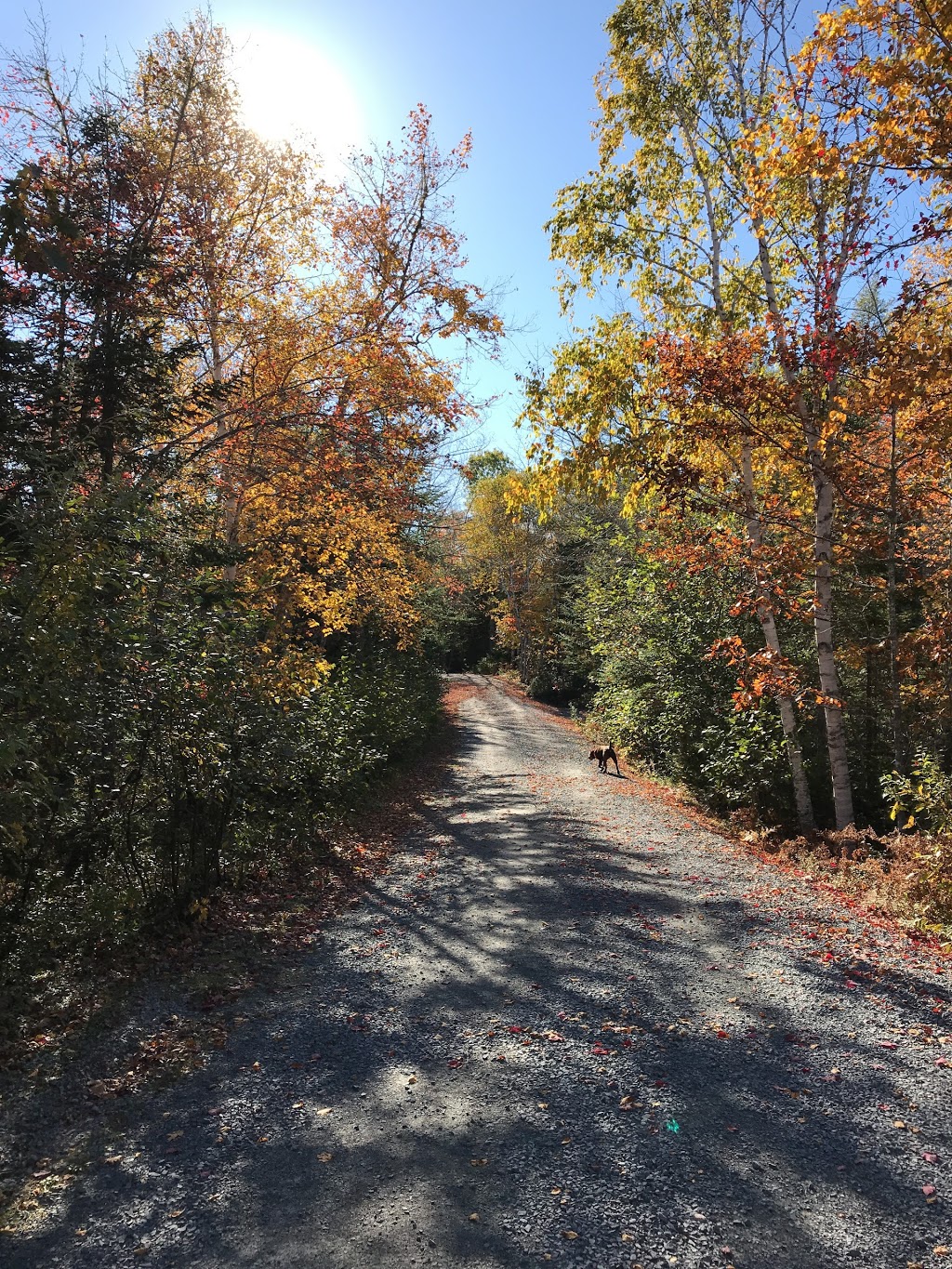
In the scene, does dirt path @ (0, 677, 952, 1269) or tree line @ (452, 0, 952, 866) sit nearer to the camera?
dirt path @ (0, 677, 952, 1269)

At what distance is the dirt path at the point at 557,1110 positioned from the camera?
9.03 feet

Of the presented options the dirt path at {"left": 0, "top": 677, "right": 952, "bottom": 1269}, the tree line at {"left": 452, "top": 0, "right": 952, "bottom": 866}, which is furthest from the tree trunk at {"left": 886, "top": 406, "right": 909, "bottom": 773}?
the dirt path at {"left": 0, "top": 677, "right": 952, "bottom": 1269}

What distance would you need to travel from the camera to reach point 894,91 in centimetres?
551

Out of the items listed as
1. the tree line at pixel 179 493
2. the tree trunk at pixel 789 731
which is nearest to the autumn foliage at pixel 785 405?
the tree trunk at pixel 789 731

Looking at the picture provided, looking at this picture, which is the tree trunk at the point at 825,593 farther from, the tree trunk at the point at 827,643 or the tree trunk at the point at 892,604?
the tree trunk at the point at 892,604

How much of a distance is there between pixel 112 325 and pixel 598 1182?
25.3 feet

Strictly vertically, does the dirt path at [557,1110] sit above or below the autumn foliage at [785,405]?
below

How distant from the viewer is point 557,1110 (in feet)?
11.8

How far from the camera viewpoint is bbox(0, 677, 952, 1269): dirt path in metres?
2.75

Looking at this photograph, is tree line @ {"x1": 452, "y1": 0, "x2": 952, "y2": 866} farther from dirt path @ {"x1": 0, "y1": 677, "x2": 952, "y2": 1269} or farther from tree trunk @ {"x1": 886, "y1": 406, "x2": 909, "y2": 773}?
Result: dirt path @ {"x1": 0, "y1": 677, "x2": 952, "y2": 1269}

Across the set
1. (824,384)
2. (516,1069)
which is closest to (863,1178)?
(516,1069)

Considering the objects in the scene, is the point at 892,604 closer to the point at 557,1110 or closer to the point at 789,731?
the point at 789,731

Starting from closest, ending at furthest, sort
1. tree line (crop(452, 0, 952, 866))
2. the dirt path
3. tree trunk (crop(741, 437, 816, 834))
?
the dirt path < tree line (crop(452, 0, 952, 866)) < tree trunk (crop(741, 437, 816, 834))

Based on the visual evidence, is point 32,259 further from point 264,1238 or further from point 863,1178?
point 863,1178
